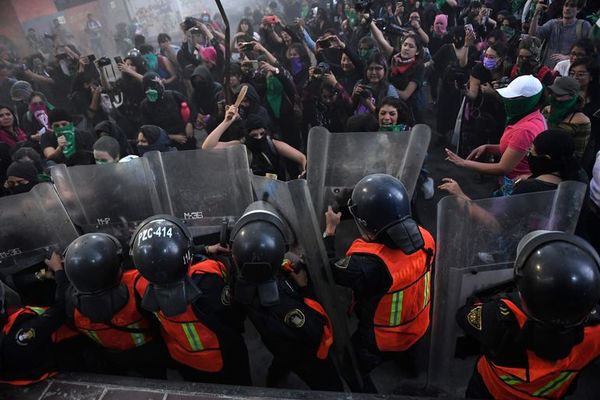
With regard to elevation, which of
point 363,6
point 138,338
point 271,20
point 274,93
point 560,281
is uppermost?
point 363,6

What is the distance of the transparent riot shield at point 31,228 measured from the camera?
2215 mm

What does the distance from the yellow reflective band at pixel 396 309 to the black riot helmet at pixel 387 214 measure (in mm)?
255

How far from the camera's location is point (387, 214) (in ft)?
6.01

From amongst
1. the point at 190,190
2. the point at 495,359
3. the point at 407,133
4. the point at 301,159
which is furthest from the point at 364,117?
the point at 495,359

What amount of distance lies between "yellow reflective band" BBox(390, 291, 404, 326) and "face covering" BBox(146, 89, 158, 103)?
3.91 m

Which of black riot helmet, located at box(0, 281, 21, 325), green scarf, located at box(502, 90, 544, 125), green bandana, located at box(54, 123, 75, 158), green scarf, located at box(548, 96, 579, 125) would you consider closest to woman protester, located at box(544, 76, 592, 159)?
green scarf, located at box(548, 96, 579, 125)

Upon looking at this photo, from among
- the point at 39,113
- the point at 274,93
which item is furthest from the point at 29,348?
the point at 39,113

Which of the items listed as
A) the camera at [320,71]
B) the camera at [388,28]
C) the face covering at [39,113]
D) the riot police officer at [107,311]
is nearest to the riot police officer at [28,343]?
the riot police officer at [107,311]

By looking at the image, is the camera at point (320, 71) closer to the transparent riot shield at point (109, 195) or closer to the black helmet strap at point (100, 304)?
the transparent riot shield at point (109, 195)

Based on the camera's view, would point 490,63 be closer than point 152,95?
Yes

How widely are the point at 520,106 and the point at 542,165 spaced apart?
732mm

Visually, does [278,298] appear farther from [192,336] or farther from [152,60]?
[152,60]

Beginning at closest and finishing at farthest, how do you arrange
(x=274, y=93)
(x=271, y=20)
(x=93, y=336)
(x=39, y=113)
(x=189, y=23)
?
1. (x=93, y=336)
2. (x=274, y=93)
3. (x=39, y=113)
4. (x=271, y=20)
5. (x=189, y=23)

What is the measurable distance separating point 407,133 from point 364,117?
0.85 m
